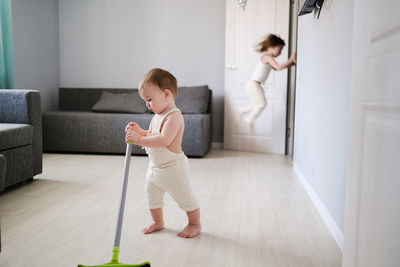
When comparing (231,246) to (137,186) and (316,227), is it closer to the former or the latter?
(316,227)

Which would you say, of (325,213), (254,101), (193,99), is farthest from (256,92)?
(325,213)

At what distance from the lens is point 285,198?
2299mm

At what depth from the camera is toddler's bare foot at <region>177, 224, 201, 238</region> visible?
1627 millimetres

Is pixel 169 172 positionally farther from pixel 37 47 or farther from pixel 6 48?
pixel 37 47

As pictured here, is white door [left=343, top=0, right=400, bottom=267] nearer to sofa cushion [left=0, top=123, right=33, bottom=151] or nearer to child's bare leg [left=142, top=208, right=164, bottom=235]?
child's bare leg [left=142, top=208, right=164, bottom=235]

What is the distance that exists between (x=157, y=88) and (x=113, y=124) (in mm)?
2530

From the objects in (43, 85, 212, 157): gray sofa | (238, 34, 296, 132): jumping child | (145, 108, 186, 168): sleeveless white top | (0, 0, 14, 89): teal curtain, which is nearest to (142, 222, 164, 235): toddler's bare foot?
(145, 108, 186, 168): sleeveless white top

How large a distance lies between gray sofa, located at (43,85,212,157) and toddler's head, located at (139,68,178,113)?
7.29ft

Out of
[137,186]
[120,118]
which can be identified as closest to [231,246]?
[137,186]

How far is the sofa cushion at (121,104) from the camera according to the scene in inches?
164

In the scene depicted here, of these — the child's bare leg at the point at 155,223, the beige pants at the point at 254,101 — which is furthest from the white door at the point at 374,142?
the beige pants at the point at 254,101

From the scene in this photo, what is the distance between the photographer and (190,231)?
165 cm

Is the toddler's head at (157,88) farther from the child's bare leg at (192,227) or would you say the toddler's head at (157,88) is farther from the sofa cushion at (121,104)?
the sofa cushion at (121,104)

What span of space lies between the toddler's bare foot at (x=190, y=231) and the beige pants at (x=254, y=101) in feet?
8.17
